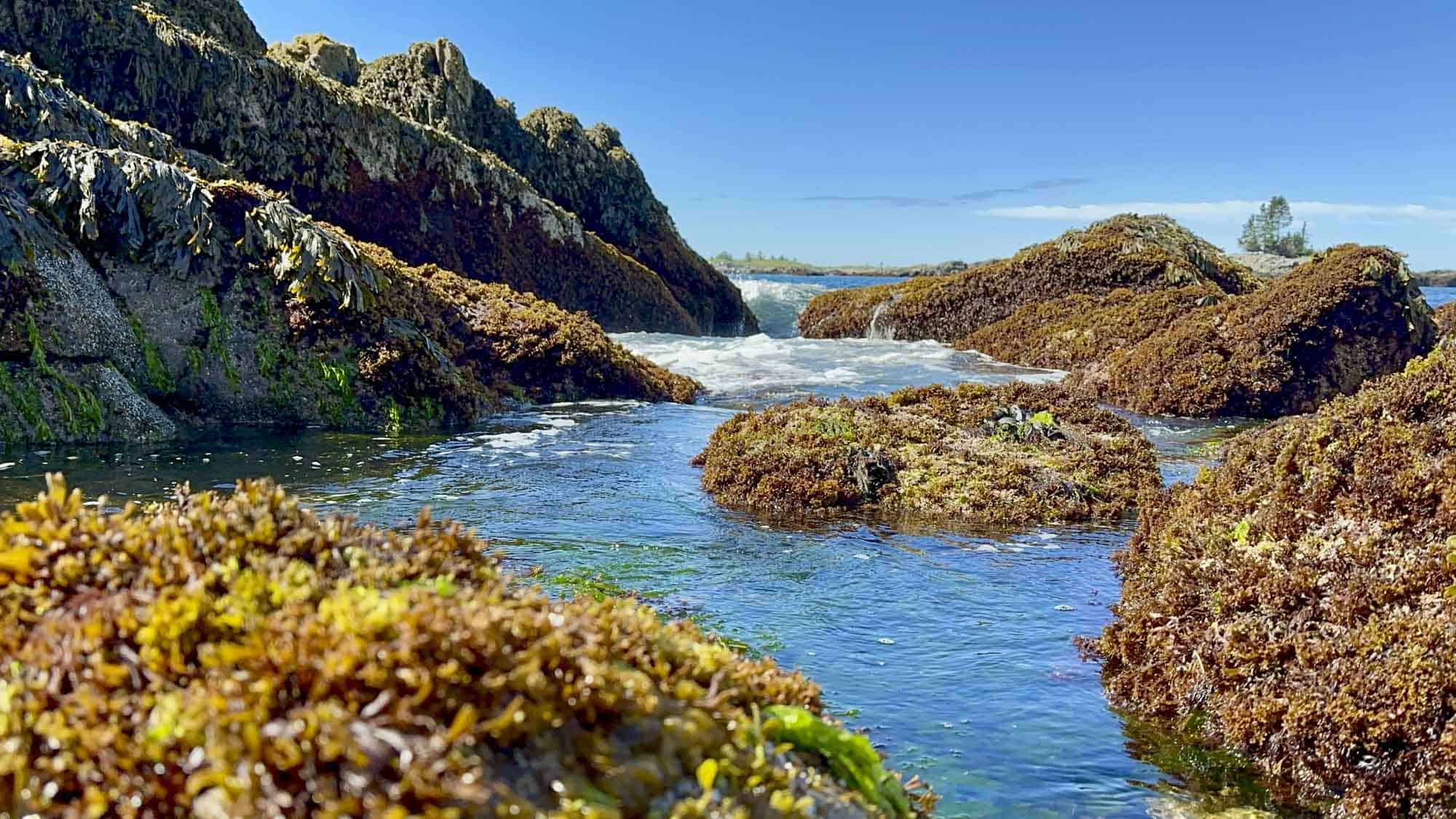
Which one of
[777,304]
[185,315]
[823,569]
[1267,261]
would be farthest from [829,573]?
[1267,261]

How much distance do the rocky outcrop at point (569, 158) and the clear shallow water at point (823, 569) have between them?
1990 cm

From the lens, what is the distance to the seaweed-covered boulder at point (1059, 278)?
2736 centimetres

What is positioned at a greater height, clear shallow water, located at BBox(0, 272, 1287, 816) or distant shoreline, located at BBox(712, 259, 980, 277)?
distant shoreline, located at BBox(712, 259, 980, 277)

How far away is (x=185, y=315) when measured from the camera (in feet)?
38.0

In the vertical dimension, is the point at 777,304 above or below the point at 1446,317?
above

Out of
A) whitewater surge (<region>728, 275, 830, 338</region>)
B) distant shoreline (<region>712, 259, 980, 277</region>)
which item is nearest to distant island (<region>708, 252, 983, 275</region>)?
distant shoreline (<region>712, 259, 980, 277</region>)

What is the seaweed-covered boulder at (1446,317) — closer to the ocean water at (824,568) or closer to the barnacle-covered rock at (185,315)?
the ocean water at (824,568)

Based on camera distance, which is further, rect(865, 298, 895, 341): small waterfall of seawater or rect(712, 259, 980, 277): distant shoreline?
rect(712, 259, 980, 277): distant shoreline

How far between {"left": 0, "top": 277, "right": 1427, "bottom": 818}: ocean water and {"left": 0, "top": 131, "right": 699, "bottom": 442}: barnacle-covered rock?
772 millimetres

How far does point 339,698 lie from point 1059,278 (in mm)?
28314

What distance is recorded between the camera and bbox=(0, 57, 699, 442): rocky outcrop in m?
10.3

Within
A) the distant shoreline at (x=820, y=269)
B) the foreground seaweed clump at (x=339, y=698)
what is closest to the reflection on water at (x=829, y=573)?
the foreground seaweed clump at (x=339, y=698)

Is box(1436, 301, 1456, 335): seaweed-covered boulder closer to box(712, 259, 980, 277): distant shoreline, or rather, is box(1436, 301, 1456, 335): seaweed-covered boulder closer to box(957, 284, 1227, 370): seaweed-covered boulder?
box(957, 284, 1227, 370): seaweed-covered boulder

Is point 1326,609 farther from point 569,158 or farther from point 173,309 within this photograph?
point 569,158
